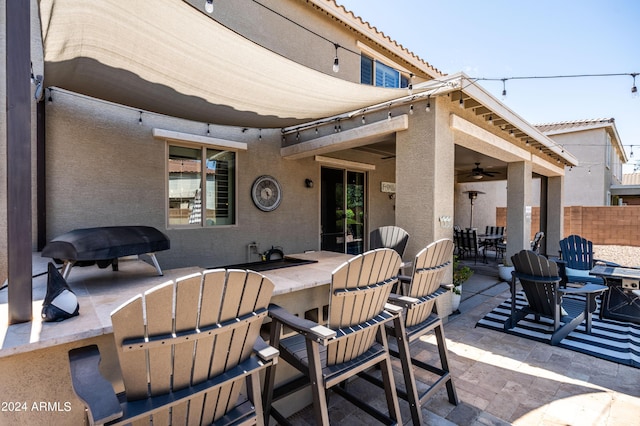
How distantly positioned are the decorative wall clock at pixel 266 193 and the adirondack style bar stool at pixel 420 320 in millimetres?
3654

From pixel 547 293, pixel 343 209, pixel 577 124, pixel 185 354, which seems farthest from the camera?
pixel 577 124

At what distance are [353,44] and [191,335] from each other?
23.0 ft

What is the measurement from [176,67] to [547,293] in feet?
16.0

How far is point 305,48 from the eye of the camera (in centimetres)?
599

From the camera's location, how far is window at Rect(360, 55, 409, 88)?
7012mm

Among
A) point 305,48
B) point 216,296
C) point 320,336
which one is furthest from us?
point 305,48

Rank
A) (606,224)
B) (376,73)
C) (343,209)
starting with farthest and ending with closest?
(606,224) → (376,73) → (343,209)

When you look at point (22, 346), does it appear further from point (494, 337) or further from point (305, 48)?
point (305, 48)

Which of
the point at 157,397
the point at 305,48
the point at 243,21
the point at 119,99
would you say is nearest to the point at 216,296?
the point at 157,397

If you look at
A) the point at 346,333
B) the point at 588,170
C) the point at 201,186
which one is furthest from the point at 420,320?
the point at 588,170

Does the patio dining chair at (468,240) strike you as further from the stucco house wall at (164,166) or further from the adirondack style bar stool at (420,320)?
the adirondack style bar stool at (420,320)

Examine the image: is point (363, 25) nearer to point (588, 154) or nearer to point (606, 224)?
point (606, 224)

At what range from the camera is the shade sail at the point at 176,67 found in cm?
204

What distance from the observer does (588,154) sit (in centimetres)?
1420
